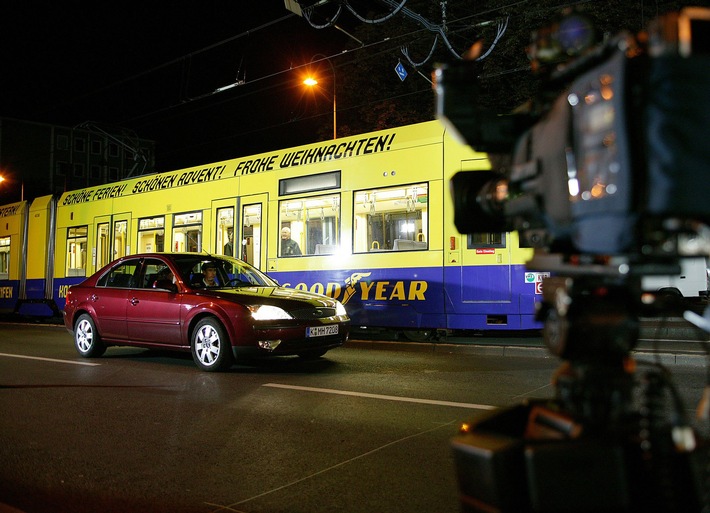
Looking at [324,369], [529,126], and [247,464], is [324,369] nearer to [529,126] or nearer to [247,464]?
[247,464]

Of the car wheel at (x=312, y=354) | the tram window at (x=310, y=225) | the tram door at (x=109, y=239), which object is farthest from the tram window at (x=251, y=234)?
the tram door at (x=109, y=239)

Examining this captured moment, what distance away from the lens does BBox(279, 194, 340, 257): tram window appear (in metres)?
12.2

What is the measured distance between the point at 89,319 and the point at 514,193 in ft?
32.6

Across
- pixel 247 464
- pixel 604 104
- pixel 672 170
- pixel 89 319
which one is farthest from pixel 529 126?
pixel 89 319

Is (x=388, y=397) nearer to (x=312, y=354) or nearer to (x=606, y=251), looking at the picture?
(x=312, y=354)

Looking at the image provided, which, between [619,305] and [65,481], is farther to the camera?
[65,481]

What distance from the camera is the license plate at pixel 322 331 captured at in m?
8.58

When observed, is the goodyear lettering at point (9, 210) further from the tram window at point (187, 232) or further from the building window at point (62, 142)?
the building window at point (62, 142)

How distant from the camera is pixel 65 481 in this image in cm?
415

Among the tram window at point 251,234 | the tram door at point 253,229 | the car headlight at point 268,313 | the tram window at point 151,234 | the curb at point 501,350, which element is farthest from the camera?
the tram window at point 151,234

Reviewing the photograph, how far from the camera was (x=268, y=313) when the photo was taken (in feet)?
27.5

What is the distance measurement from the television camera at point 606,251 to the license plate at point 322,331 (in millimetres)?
6986

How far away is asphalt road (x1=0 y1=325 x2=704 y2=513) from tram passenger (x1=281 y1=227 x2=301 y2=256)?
3.72 metres

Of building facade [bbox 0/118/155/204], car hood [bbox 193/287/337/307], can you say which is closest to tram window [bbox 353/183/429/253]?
car hood [bbox 193/287/337/307]
